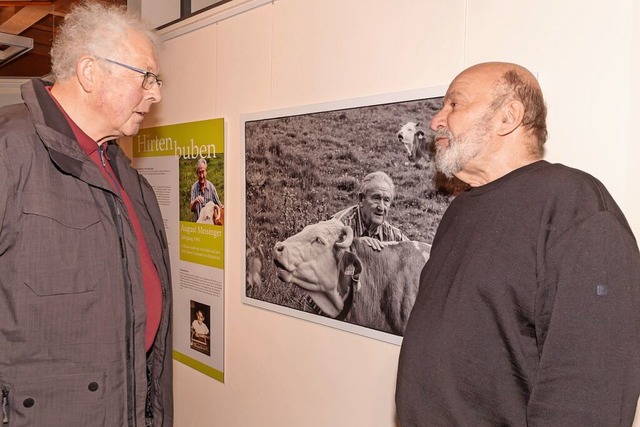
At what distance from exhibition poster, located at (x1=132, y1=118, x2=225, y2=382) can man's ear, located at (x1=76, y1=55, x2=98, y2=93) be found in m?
1.21

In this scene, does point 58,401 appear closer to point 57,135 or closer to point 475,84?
point 57,135

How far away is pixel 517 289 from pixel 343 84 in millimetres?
1248

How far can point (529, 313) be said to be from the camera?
45.0 inches

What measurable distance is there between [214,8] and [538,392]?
2.50 meters

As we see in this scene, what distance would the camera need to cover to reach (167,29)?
3.17 m

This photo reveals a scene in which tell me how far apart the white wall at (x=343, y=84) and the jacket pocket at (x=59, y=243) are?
1.11 meters

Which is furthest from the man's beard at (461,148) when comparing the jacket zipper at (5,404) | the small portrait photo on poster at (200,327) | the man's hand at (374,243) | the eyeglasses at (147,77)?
the small portrait photo on poster at (200,327)

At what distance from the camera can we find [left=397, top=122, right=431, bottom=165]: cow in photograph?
1806 millimetres

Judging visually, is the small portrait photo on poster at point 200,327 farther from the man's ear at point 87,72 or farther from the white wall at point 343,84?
the man's ear at point 87,72

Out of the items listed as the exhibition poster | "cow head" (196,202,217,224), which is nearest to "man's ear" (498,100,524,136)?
the exhibition poster

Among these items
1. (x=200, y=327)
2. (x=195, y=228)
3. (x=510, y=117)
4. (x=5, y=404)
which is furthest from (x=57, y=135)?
(x=200, y=327)

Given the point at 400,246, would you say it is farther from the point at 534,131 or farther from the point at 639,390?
the point at 639,390

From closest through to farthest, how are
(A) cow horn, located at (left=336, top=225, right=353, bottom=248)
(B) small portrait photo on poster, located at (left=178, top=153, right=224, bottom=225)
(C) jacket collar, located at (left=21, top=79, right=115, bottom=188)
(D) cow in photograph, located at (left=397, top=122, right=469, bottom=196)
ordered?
(C) jacket collar, located at (left=21, top=79, right=115, bottom=188), (D) cow in photograph, located at (left=397, top=122, right=469, bottom=196), (A) cow horn, located at (left=336, top=225, right=353, bottom=248), (B) small portrait photo on poster, located at (left=178, top=153, right=224, bottom=225)

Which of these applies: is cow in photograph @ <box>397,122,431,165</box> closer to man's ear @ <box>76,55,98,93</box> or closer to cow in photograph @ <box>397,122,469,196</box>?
cow in photograph @ <box>397,122,469,196</box>
